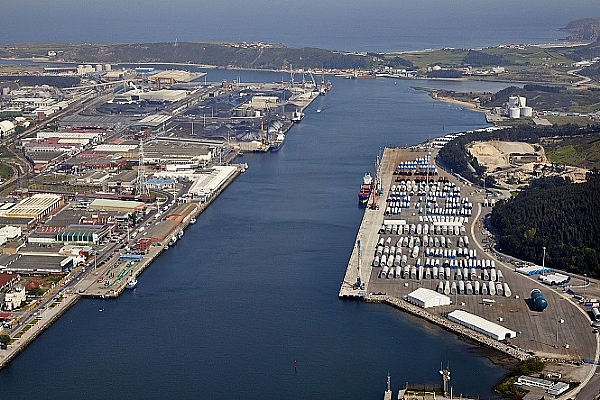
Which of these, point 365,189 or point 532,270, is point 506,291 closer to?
point 532,270

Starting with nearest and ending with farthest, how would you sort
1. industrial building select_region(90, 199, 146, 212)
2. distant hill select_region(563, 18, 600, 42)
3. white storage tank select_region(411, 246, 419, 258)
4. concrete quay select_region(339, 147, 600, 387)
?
concrete quay select_region(339, 147, 600, 387) < white storage tank select_region(411, 246, 419, 258) < industrial building select_region(90, 199, 146, 212) < distant hill select_region(563, 18, 600, 42)

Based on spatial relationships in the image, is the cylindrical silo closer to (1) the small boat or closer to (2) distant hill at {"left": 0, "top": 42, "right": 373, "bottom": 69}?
(1) the small boat

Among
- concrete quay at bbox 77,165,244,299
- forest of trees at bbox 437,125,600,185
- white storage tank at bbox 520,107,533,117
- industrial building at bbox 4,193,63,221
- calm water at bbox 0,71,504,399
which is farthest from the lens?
white storage tank at bbox 520,107,533,117

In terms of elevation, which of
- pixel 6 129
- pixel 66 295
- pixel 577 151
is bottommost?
pixel 66 295

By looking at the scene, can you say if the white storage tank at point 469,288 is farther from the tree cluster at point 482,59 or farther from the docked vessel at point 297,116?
the tree cluster at point 482,59

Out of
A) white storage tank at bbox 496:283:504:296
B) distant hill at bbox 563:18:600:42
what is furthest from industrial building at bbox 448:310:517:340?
distant hill at bbox 563:18:600:42

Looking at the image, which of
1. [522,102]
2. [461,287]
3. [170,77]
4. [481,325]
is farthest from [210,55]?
[481,325]
